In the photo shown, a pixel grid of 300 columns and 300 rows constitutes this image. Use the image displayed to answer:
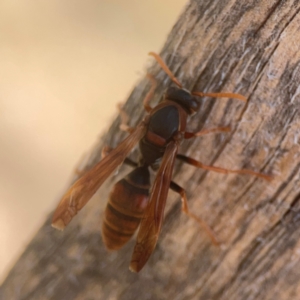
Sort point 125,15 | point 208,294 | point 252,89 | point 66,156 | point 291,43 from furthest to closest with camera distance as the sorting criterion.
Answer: point 125,15, point 66,156, point 208,294, point 252,89, point 291,43

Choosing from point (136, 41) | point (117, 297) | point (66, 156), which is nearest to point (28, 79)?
point (66, 156)

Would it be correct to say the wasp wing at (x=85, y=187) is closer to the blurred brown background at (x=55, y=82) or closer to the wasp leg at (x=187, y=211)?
the wasp leg at (x=187, y=211)

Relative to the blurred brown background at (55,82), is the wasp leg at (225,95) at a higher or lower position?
higher

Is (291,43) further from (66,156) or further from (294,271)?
(66,156)

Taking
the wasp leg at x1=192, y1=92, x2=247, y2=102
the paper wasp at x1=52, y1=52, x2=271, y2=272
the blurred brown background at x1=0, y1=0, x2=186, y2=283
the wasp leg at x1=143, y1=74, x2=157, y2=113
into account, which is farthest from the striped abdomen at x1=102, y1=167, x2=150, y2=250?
the blurred brown background at x1=0, y1=0, x2=186, y2=283

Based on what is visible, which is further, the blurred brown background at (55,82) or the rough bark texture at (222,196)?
the blurred brown background at (55,82)

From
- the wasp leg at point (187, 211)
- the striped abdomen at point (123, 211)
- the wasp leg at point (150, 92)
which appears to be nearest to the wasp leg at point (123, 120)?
the wasp leg at point (150, 92)
